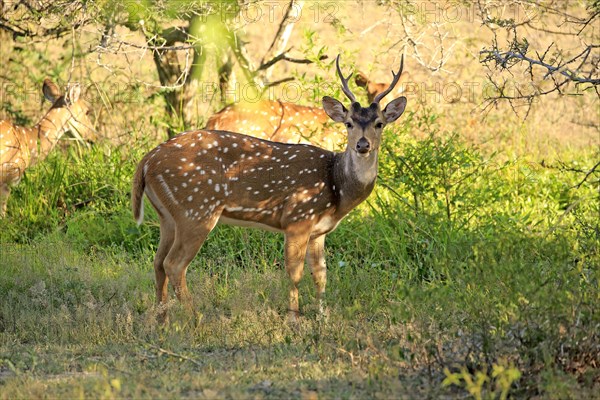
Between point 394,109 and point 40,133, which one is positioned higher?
point 394,109

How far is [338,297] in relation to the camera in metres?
7.71

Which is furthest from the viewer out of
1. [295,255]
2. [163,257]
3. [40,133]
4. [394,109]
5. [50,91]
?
[50,91]

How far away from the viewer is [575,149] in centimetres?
1173

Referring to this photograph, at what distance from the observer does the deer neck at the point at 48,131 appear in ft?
35.7

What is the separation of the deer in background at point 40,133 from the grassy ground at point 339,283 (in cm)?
20

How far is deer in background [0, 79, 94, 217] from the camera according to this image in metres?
10.2

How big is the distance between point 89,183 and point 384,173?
3198 mm

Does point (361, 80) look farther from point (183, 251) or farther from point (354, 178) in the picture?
point (183, 251)

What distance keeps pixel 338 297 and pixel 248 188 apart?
1187 mm

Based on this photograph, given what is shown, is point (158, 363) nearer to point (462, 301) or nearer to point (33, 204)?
point (462, 301)

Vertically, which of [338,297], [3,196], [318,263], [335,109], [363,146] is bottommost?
[338,297]

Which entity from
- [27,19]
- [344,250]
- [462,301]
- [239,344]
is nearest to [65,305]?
[239,344]

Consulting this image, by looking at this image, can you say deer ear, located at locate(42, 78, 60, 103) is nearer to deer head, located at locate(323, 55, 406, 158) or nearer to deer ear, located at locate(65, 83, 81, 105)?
deer ear, located at locate(65, 83, 81, 105)

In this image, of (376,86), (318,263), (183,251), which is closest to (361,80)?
(376,86)
